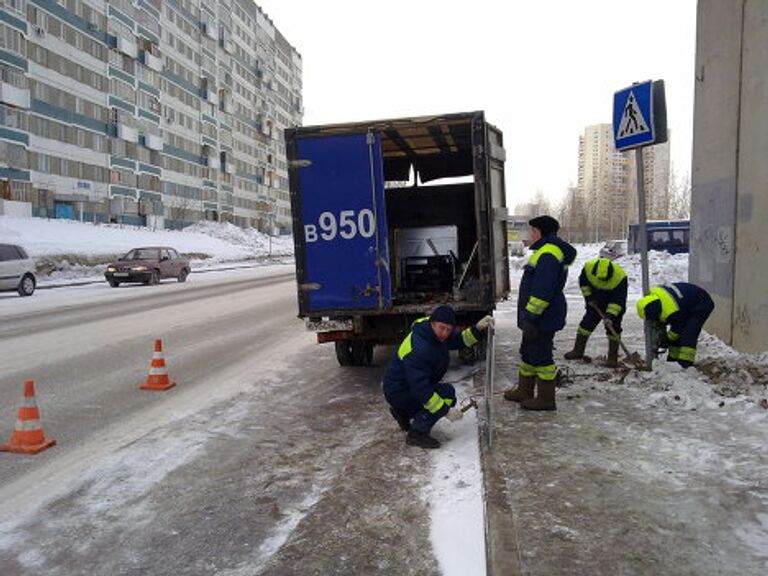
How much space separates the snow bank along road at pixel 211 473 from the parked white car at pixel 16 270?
479 inches

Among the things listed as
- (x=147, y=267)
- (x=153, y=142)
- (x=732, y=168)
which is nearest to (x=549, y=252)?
(x=732, y=168)

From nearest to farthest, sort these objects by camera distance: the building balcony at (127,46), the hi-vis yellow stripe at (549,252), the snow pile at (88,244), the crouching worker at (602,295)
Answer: the hi-vis yellow stripe at (549,252) < the crouching worker at (602,295) < the snow pile at (88,244) < the building balcony at (127,46)

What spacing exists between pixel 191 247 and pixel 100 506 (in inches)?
1901

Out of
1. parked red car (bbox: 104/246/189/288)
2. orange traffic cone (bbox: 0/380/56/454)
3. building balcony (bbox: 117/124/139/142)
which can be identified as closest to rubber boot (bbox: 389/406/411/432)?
orange traffic cone (bbox: 0/380/56/454)

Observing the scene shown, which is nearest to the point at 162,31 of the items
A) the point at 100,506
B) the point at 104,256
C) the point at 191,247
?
the point at 191,247

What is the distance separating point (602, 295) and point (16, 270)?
19.0 m

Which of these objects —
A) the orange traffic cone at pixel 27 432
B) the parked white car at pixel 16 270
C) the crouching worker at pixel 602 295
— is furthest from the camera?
the parked white car at pixel 16 270

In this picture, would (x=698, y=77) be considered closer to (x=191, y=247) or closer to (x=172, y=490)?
(x=172, y=490)

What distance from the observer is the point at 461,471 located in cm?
455

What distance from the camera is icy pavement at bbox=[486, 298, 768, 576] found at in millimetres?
3245

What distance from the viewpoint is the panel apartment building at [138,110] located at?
44.7 m

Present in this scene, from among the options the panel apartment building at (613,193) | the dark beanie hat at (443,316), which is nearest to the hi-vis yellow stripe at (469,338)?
the dark beanie hat at (443,316)

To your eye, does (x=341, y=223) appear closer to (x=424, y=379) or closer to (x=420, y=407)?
(x=420, y=407)

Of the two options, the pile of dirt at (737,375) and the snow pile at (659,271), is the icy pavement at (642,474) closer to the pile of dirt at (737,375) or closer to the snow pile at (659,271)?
the pile of dirt at (737,375)
